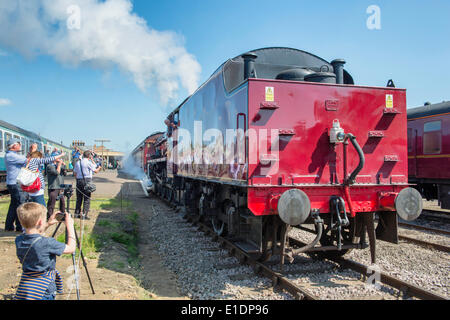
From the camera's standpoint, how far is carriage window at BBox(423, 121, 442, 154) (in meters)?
11.0

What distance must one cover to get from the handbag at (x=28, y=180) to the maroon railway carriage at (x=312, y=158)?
3343 millimetres

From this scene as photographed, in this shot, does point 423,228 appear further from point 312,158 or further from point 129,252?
point 129,252

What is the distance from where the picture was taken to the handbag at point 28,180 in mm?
6078

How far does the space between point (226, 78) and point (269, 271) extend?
3263mm

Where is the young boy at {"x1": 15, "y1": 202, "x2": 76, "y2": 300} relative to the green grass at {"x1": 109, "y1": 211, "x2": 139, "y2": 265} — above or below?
above

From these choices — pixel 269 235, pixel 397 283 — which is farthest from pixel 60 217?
pixel 397 283

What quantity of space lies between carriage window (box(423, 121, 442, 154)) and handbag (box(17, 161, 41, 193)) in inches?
441

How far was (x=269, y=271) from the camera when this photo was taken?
5.10m

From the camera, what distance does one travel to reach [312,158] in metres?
5.08

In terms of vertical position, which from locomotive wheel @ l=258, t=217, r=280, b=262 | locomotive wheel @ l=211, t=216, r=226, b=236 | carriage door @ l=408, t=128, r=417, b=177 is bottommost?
locomotive wheel @ l=211, t=216, r=226, b=236

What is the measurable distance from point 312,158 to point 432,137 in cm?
823

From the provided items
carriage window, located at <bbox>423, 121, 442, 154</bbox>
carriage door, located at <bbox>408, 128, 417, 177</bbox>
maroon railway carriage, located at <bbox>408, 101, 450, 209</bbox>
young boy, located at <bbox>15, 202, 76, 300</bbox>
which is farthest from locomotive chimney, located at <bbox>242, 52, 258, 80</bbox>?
carriage door, located at <bbox>408, 128, 417, 177</bbox>

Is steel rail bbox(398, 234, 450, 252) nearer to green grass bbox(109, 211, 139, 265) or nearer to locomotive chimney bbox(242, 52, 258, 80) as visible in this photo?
locomotive chimney bbox(242, 52, 258, 80)

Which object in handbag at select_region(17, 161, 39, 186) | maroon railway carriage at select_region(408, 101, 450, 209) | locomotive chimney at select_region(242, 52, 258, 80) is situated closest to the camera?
locomotive chimney at select_region(242, 52, 258, 80)
